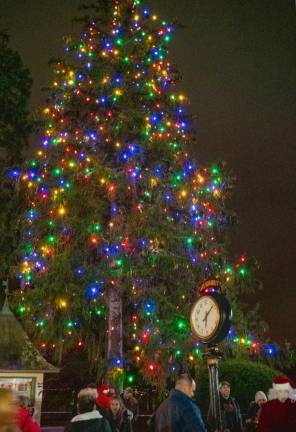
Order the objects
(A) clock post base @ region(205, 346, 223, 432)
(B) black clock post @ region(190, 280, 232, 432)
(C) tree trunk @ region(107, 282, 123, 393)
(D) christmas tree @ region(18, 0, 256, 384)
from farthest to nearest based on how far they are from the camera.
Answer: (D) christmas tree @ region(18, 0, 256, 384)
(C) tree trunk @ region(107, 282, 123, 393)
(B) black clock post @ region(190, 280, 232, 432)
(A) clock post base @ region(205, 346, 223, 432)

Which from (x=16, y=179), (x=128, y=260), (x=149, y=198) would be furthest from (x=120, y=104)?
(x=128, y=260)

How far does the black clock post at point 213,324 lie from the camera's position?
6.37 m

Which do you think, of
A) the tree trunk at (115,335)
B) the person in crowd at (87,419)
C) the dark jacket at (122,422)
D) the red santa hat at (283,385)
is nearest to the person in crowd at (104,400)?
the dark jacket at (122,422)

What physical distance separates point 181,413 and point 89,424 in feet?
3.24

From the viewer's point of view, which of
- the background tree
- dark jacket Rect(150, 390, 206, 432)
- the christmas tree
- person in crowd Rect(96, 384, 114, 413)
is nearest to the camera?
dark jacket Rect(150, 390, 206, 432)

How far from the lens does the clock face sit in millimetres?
7000

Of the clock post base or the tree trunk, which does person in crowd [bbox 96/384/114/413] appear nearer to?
the clock post base

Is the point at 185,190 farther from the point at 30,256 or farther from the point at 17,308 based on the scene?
the point at 17,308

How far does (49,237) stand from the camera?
685 inches

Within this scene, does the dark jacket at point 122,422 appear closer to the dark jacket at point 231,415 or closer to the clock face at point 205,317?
the dark jacket at point 231,415

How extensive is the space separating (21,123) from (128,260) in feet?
41.8

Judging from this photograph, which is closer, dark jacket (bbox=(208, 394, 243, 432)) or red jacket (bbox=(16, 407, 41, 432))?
red jacket (bbox=(16, 407, 41, 432))

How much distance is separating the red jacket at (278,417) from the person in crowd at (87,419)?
174 cm

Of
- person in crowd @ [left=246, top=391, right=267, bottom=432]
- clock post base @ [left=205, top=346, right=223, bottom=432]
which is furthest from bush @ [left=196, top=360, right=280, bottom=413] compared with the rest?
clock post base @ [left=205, top=346, right=223, bottom=432]
